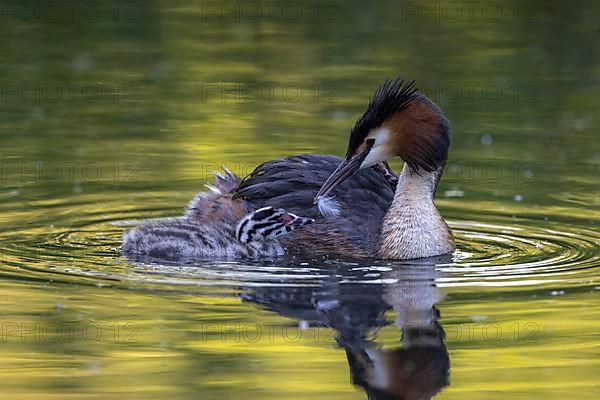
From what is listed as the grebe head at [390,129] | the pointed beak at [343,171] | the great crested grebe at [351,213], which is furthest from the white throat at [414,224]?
the pointed beak at [343,171]

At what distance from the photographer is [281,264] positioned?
1039cm

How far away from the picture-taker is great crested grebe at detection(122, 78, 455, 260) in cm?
1062

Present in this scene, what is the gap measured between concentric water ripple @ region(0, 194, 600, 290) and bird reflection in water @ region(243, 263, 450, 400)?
6.2 inches

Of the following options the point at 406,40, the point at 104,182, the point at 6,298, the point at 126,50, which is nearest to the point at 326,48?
the point at 406,40

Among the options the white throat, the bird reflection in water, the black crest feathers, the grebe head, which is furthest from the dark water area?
the black crest feathers

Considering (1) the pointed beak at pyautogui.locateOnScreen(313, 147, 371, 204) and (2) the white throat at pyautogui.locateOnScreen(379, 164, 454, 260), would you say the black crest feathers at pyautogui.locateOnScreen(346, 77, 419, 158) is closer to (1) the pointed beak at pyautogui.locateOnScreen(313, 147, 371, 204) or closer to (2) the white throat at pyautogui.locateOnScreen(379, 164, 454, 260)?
(1) the pointed beak at pyautogui.locateOnScreen(313, 147, 371, 204)

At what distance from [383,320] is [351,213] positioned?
80.9 inches

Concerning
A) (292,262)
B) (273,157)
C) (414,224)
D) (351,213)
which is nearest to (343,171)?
(351,213)

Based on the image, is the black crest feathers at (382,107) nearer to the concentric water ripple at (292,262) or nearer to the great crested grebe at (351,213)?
the great crested grebe at (351,213)

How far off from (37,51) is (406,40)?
15.9 ft

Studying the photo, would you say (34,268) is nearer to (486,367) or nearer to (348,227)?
(348,227)

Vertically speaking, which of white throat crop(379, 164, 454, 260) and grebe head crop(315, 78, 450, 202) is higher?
grebe head crop(315, 78, 450, 202)

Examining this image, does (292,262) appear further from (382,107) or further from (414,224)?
(382,107)

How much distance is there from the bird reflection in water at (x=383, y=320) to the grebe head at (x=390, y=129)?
0.80 m
